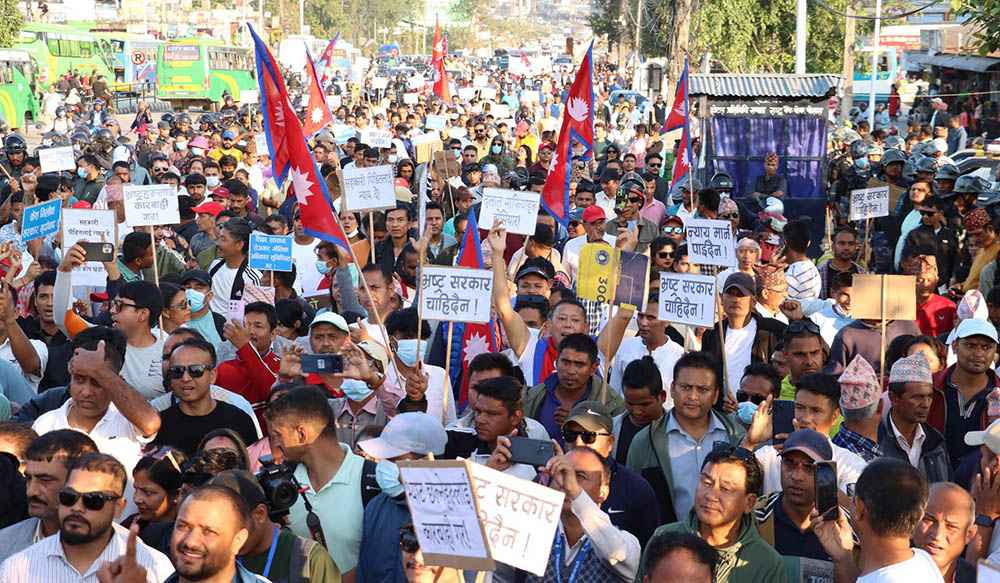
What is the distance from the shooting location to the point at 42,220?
908 cm

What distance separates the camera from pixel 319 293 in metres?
9.43

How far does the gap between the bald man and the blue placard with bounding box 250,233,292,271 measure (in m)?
5.32

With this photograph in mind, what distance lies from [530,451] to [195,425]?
1856mm

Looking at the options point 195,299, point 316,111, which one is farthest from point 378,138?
point 195,299

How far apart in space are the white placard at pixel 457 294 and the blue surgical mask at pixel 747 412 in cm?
139

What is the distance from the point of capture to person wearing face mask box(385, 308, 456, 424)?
19.8ft

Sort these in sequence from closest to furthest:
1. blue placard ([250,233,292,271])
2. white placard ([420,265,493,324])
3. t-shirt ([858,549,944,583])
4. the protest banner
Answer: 1. the protest banner
2. t-shirt ([858,549,944,583])
3. white placard ([420,265,493,324])
4. blue placard ([250,233,292,271])

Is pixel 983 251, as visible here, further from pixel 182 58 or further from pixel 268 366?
pixel 182 58

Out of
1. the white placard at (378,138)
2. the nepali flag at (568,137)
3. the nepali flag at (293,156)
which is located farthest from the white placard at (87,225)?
the white placard at (378,138)

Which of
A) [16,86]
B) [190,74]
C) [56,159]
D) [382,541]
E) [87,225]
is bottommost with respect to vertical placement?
[382,541]

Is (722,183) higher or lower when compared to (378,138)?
lower

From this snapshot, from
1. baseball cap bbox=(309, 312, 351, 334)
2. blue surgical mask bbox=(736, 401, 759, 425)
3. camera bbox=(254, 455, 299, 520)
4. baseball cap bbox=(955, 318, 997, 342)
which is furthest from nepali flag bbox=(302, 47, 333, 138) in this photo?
camera bbox=(254, 455, 299, 520)

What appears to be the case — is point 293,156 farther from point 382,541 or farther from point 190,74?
point 190,74

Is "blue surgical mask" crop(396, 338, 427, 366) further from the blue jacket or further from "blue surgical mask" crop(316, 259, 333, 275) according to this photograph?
"blue surgical mask" crop(316, 259, 333, 275)
